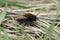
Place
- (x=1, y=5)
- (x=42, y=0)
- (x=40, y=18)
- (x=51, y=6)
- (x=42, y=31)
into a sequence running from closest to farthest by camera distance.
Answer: (x=42, y=31) → (x=40, y=18) → (x=1, y=5) → (x=51, y=6) → (x=42, y=0)

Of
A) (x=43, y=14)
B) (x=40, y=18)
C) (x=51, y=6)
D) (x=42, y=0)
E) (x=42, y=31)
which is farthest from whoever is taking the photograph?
(x=42, y=0)

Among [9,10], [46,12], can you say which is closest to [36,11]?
[46,12]

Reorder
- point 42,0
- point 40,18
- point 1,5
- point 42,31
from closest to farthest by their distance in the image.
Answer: point 42,31, point 40,18, point 1,5, point 42,0

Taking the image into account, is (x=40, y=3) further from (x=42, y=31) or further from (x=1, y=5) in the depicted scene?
(x=42, y=31)

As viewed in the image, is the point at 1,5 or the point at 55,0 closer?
the point at 1,5

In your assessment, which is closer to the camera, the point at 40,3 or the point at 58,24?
the point at 58,24

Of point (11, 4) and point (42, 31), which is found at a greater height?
point (11, 4)

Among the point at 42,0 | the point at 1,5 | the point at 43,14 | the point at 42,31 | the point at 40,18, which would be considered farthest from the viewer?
the point at 42,0

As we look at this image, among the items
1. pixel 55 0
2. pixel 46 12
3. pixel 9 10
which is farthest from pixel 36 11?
pixel 55 0

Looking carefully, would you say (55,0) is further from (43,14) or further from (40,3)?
(43,14)
